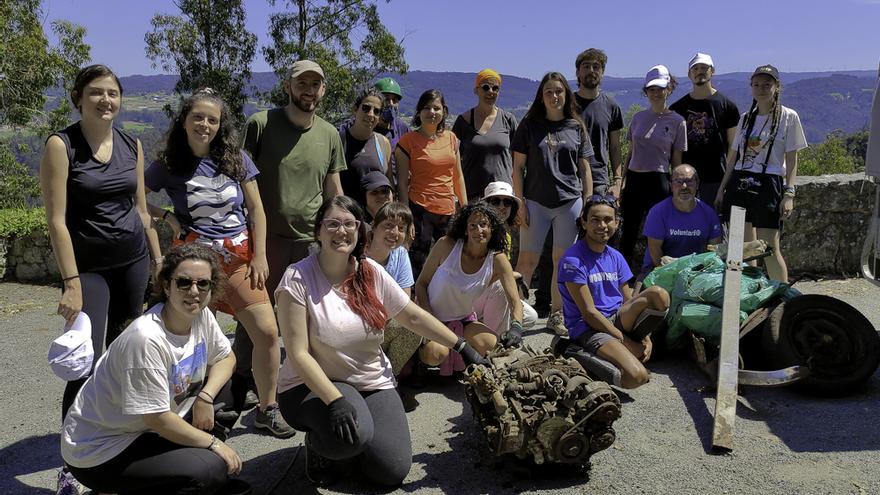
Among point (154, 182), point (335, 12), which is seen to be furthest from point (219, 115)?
point (335, 12)

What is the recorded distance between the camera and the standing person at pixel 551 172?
18.6 ft

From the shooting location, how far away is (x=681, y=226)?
5.53m

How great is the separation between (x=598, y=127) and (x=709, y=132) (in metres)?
1.00

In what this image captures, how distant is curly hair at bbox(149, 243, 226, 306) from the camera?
2965 millimetres

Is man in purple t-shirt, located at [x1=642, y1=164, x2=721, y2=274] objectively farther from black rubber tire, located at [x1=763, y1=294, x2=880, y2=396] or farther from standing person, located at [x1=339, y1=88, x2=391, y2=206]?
standing person, located at [x1=339, y1=88, x2=391, y2=206]

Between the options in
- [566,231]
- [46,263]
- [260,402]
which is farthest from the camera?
[46,263]

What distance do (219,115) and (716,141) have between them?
428cm

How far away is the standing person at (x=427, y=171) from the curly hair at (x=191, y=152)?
6.15ft

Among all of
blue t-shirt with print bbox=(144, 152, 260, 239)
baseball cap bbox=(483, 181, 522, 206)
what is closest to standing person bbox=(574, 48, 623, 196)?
baseball cap bbox=(483, 181, 522, 206)

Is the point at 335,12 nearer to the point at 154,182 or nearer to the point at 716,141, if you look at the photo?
the point at 716,141

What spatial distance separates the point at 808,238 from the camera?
7.27 meters

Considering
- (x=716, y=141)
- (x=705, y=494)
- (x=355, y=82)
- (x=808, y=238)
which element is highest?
(x=355, y=82)

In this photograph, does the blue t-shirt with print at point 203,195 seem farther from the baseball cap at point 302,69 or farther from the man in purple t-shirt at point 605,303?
the man in purple t-shirt at point 605,303

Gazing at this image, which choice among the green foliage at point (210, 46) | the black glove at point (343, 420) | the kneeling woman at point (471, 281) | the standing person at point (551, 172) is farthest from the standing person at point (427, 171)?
the green foliage at point (210, 46)
